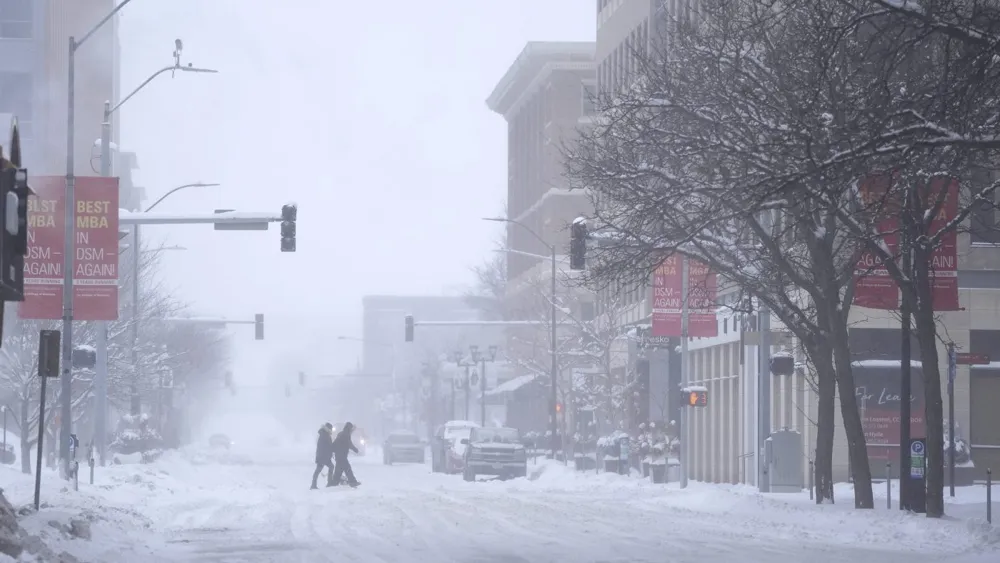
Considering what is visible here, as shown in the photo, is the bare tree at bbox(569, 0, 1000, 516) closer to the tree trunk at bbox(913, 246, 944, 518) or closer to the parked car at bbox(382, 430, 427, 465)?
the tree trunk at bbox(913, 246, 944, 518)

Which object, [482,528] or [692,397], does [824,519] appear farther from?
[692,397]

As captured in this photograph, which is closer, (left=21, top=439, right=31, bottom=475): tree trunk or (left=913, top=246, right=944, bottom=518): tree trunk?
(left=913, top=246, right=944, bottom=518): tree trunk

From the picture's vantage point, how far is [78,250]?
1172 inches

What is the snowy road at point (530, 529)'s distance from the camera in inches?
728

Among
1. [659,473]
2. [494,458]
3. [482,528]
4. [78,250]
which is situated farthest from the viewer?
[494,458]

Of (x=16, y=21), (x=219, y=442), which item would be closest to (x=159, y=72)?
(x=16, y=21)

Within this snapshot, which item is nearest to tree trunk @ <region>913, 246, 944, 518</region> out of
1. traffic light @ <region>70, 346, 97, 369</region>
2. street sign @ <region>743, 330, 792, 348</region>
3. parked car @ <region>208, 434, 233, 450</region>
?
street sign @ <region>743, 330, 792, 348</region>

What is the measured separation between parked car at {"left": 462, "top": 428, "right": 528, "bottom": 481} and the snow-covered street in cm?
1470

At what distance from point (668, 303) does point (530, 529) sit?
1508 centimetres

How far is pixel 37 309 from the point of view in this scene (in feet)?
96.3

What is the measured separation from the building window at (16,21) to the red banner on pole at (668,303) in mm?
57980

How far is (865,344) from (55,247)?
65.7 ft

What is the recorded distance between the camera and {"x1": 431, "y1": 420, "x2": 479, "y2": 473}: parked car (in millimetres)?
57125

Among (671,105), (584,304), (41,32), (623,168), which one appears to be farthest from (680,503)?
(41,32)
